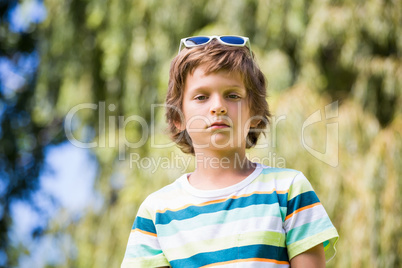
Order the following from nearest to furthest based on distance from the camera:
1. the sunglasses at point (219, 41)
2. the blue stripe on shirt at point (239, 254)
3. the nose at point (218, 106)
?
1. the blue stripe on shirt at point (239, 254)
2. the nose at point (218, 106)
3. the sunglasses at point (219, 41)

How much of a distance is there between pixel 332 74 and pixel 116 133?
71.4 inches

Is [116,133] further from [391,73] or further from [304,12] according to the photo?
[391,73]

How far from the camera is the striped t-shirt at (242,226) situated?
4.05ft

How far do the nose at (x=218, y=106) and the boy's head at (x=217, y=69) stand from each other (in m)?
0.07

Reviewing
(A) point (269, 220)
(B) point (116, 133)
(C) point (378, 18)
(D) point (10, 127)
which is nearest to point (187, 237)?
(A) point (269, 220)

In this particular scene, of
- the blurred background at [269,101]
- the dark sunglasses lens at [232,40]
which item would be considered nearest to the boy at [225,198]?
the dark sunglasses lens at [232,40]

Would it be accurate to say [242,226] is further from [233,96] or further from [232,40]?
[232,40]

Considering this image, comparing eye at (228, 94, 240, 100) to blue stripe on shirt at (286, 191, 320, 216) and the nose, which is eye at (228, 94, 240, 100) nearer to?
the nose

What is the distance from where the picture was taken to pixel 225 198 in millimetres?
1303

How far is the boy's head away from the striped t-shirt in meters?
0.23

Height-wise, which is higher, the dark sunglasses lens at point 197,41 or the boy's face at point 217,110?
the dark sunglasses lens at point 197,41

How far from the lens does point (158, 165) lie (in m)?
3.93

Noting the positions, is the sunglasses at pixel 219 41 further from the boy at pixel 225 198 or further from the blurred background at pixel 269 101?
the blurred background at pixel 269 101

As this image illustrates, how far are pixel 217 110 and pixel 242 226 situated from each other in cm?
29
